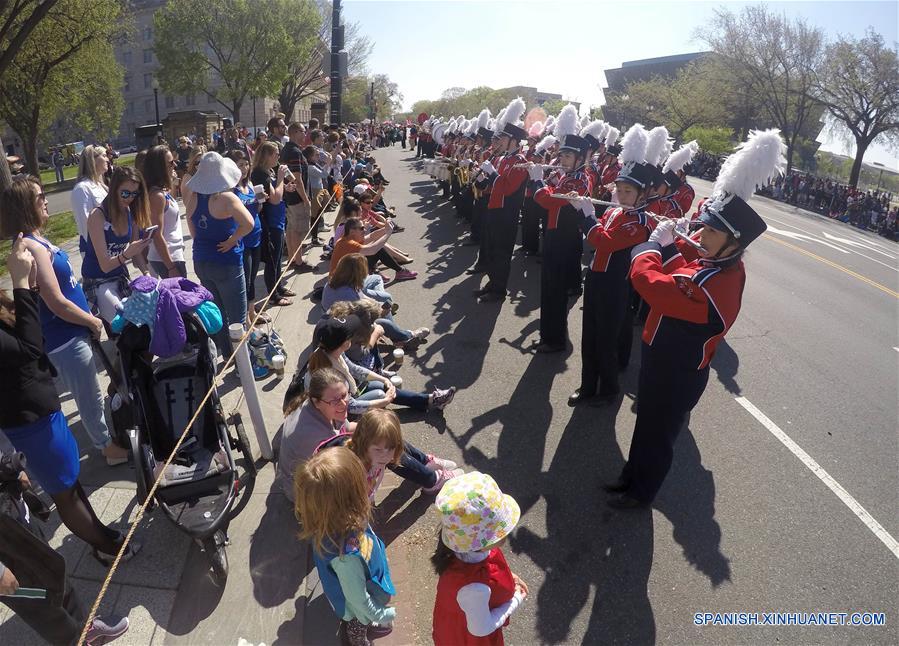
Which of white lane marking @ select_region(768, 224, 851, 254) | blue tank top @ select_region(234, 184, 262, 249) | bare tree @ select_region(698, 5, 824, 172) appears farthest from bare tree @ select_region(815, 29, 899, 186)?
blue tank top @ select_region(234, 184, 262, 249)

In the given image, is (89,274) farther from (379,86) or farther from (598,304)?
(379,86)

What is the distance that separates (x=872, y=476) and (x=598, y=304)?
2.70m

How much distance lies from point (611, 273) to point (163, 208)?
4060mm

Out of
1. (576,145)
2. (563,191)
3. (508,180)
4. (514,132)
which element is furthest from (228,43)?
(563,191)

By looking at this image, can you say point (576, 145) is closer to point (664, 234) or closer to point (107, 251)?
point (664, 234)

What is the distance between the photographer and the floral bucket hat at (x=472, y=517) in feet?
6.73

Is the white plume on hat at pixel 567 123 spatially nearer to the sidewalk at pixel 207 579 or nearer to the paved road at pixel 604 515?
the paved road at pixel 604 515

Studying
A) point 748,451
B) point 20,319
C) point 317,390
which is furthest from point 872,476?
point 20,319

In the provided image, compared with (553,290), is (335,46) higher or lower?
higher

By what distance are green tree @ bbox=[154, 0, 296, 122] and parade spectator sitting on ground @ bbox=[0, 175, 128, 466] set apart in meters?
40.3

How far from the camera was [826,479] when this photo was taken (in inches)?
169

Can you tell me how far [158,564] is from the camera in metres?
3.08

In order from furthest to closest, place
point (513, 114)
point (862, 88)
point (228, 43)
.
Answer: point (228, 43) → point (862, 88) → point (513, 114)

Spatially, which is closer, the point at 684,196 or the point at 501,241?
the point at 684,196
